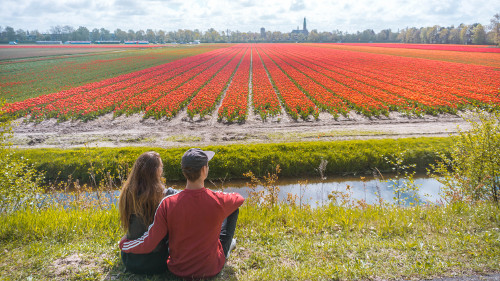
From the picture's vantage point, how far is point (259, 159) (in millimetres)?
10859

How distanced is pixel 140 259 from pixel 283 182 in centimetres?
753

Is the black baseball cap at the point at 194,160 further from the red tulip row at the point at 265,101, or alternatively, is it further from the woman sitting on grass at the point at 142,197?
the red tulip row at the point at 265,101

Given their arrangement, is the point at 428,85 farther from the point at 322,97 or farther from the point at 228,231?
the point at 228,231

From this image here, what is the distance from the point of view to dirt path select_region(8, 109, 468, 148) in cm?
1362

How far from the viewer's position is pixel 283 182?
34.8 feet

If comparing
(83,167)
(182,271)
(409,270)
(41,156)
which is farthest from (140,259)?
(41,156)

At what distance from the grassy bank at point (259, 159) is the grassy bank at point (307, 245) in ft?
16.8

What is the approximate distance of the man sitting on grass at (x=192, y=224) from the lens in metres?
3.08

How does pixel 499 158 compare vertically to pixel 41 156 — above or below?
above

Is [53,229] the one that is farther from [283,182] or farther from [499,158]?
[499,158]

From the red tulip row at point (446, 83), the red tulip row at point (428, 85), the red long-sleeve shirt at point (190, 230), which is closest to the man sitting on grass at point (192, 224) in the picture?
the red long-sleeve shirt at point (190, 230)

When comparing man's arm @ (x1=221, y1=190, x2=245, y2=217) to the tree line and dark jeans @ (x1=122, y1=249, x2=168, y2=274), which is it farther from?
the tree line

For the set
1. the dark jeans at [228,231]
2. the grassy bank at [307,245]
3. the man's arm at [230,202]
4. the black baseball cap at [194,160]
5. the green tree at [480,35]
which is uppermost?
the green tree at [480,35]

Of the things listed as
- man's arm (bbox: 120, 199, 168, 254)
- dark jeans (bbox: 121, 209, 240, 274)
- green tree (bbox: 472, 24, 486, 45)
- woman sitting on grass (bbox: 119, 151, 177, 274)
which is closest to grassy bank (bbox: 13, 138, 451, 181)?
dark jeans (bbox: 121, 209, 240, 274)
